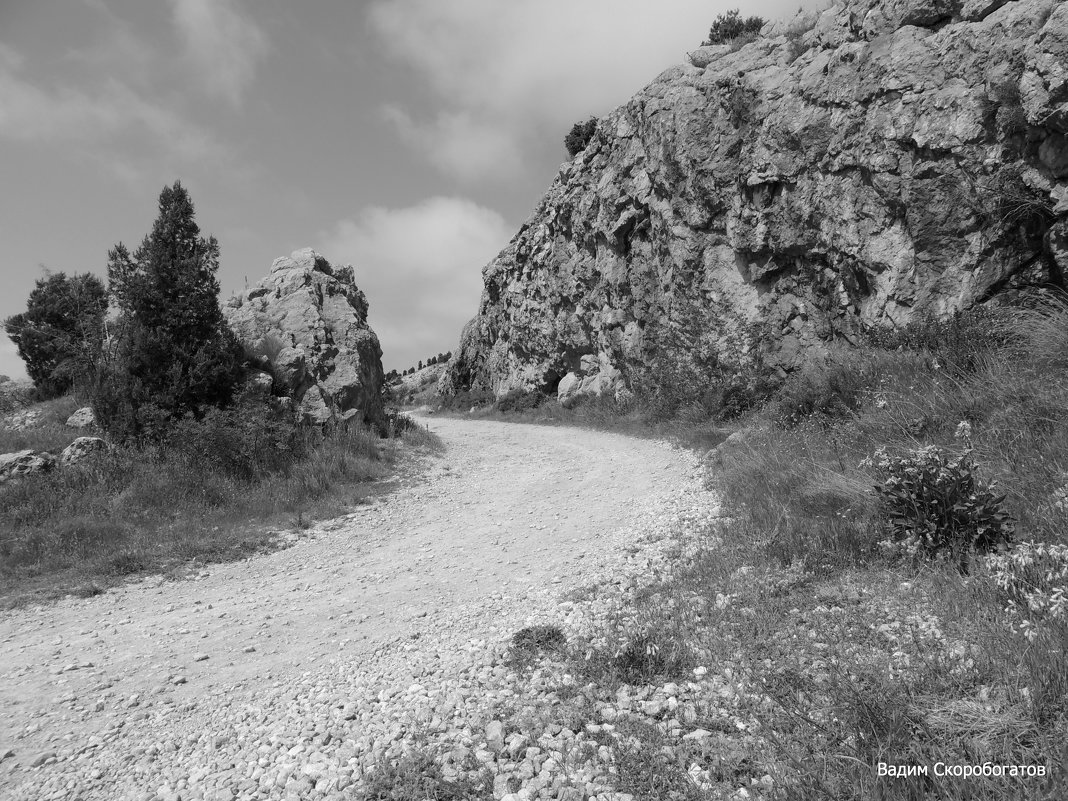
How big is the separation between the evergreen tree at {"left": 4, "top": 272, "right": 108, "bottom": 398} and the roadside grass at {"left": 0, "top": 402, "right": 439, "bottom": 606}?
754 cm

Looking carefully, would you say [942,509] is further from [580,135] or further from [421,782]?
[580,135]

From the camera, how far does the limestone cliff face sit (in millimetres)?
11352

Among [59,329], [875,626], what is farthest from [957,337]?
[59,329]

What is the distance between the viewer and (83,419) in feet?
46.6

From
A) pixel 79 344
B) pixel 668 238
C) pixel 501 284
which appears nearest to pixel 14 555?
pixel 79 344

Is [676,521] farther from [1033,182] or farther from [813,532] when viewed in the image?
[1033,182]

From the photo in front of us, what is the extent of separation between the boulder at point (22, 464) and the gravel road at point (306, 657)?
5076 mm

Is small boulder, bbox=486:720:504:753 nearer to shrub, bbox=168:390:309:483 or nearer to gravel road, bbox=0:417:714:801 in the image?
gravel road, bbox=0:417:714:801

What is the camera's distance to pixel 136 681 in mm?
4941

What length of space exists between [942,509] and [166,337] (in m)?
14.4

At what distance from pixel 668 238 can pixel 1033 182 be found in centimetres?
1220

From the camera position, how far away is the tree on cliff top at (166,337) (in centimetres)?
1280

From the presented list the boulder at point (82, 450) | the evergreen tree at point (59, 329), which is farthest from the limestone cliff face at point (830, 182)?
the evergreen tree at point (59, 329)

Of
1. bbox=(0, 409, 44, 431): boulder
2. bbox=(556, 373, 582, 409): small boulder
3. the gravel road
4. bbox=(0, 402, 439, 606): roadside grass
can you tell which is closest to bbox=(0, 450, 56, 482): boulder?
bbox=(0, 402, 439, 606): roadside grass
